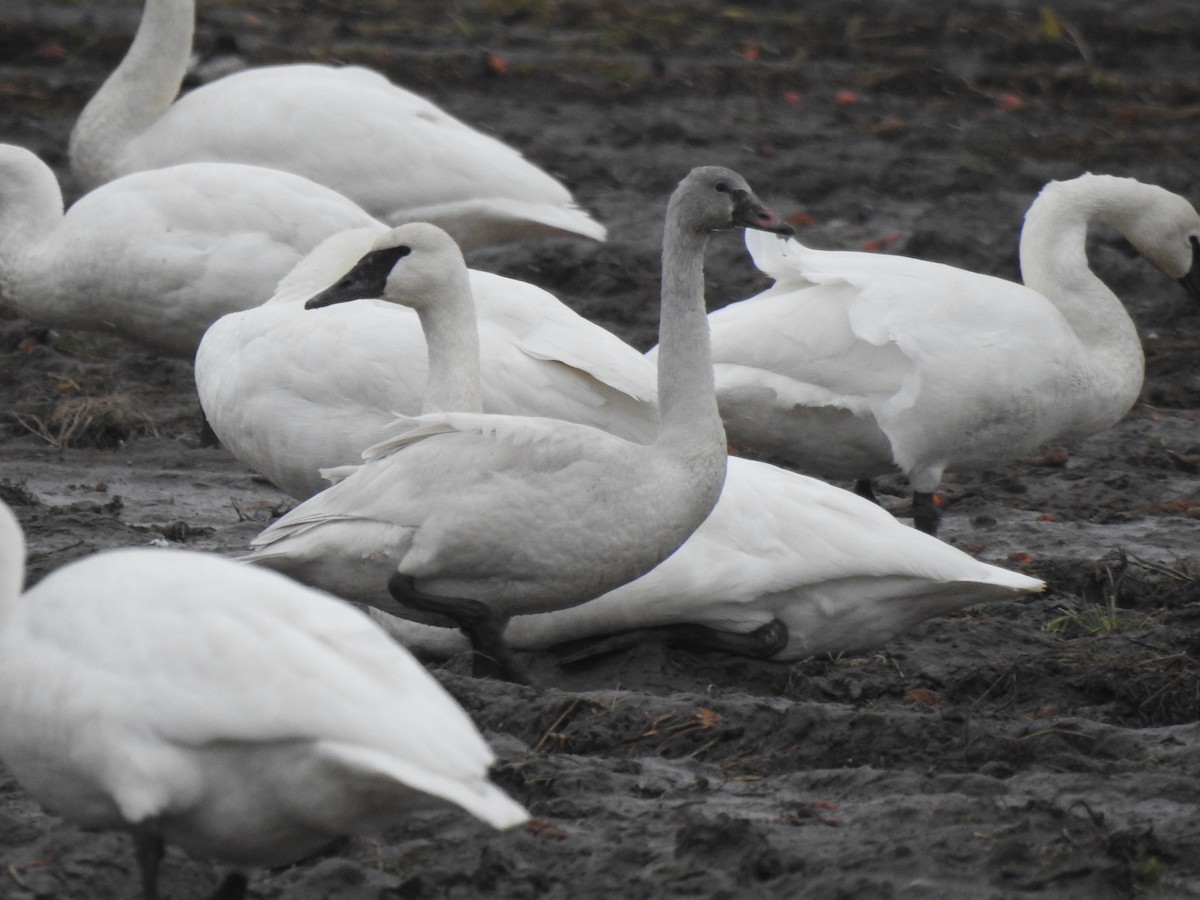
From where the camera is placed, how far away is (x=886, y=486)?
8492mm

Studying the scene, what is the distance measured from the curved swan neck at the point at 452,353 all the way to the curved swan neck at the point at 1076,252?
2.73 meters

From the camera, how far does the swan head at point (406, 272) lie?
241 inches

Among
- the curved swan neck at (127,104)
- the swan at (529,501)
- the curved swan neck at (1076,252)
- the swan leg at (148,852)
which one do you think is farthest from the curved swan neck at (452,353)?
the curved swan neck at (127,104)

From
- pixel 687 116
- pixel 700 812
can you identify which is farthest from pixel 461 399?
pixel 687 116

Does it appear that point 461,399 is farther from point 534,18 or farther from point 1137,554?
point 534,18

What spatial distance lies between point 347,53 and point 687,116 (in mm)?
2714

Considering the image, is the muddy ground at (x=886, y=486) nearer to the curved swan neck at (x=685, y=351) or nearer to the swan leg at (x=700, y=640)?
the swan leg at (x=700, y=640)

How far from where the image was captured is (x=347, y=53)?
50.1 ft

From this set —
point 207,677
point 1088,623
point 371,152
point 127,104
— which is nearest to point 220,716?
point 207,677

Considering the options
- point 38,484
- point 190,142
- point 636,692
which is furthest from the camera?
point 190,142

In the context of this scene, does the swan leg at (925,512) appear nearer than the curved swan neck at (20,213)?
Yes

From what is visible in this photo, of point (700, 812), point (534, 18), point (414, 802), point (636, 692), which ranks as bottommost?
point (534, 18)

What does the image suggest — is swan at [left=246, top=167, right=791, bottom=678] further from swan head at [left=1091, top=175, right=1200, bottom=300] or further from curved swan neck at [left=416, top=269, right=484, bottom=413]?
swan head at [left=1091, top=175, right=1200, bottom=300]

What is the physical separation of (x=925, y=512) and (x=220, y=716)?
14.1ft
